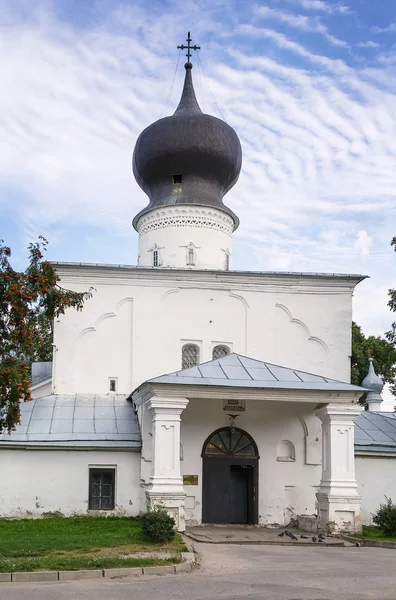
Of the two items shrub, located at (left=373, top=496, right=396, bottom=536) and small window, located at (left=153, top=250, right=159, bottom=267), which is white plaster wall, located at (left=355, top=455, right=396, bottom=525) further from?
small window, located at (left=153, top=250, right=159, bottom=267)

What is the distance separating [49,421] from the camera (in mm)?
18672

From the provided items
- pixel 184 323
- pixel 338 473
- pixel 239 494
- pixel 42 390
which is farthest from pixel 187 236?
pixel 338 473

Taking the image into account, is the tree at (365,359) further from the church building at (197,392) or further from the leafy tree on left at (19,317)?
the leafy tree on left at (19,317)

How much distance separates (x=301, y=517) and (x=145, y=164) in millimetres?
11815

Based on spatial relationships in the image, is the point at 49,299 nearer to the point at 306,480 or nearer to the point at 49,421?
the point at 49,421

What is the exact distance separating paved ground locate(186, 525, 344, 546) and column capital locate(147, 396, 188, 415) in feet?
8.37

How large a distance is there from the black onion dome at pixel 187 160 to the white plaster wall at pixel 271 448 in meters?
7.25

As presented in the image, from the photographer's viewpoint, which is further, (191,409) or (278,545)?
(191,409)

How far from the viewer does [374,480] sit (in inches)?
739

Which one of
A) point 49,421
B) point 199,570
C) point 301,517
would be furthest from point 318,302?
point 199,570

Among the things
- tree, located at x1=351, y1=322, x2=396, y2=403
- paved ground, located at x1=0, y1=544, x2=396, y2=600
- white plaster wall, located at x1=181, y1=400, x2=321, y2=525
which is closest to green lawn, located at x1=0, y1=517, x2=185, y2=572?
paved ground, located at x1=0, y1=544, x2=396, y2=600

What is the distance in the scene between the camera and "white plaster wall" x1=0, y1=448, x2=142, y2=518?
17469 mm

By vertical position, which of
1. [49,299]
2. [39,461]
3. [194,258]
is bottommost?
[39,461]

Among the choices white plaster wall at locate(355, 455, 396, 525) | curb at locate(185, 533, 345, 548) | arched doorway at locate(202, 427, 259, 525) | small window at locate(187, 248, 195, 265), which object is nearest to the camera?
curb at locate(185, 533, 345, 548)
